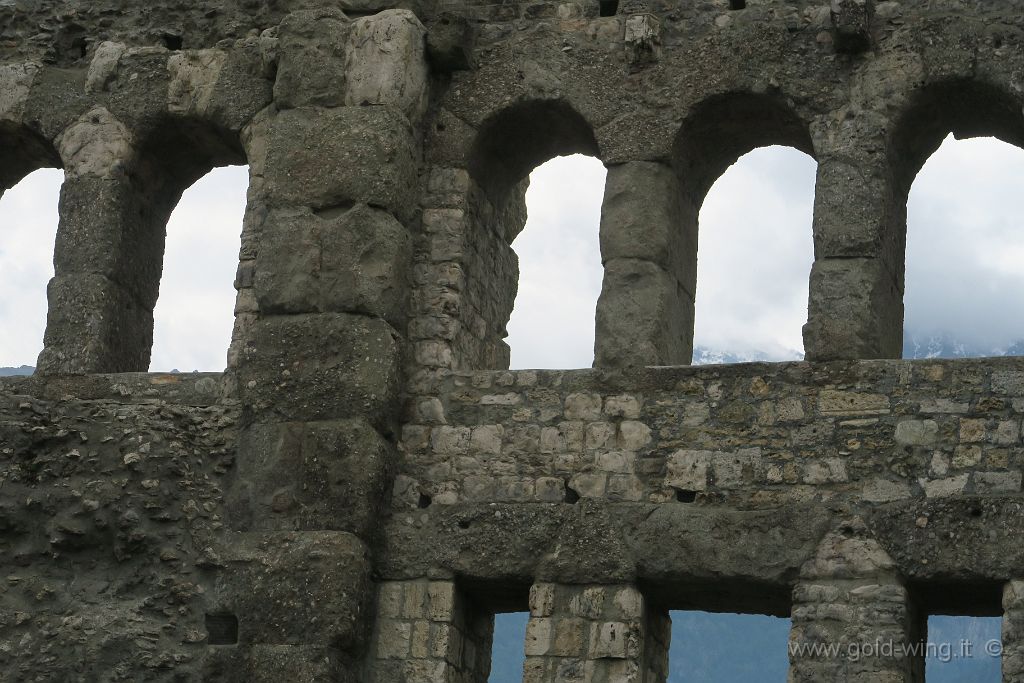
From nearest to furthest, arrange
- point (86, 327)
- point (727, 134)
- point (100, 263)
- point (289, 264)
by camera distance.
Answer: point (289, 264) < point (727, 134) < point (86, 327) < point (100, 263)

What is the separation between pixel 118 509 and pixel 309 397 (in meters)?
1.13

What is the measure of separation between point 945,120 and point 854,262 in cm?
107

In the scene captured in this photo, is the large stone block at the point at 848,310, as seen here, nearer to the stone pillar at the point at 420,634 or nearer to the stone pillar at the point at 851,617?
the stone pillar at the point at 851,617

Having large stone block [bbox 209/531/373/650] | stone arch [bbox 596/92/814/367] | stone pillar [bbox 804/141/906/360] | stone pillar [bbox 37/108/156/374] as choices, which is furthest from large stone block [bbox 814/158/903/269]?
stone pillar [bbox 37/108/156/374]

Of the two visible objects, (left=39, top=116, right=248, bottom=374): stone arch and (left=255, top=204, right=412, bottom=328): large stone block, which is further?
(left=39, top=116, right=248, bottom=374): stone arch

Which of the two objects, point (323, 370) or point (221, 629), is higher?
point (323, 370)

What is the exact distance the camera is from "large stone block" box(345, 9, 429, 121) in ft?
30.9

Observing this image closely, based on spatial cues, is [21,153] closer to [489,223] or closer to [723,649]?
[489,223]

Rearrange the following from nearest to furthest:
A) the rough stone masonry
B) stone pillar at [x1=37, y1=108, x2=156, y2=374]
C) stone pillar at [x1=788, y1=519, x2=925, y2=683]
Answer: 1. stone pillar at [x1=788, y1=519, x2=925, y2=683]
2. the rough stone masonry
3. stone pillar at [x1=37, y1=108, x2=156, y2=374]

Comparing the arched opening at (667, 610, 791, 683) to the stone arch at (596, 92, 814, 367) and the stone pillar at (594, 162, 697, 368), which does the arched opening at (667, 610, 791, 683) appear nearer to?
the stone arch at (596, 92, 814, 367)

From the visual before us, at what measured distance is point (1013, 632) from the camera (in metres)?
7.80

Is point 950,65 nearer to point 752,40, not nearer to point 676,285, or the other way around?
point 752,40

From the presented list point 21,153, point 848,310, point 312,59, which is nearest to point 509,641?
point 21,153

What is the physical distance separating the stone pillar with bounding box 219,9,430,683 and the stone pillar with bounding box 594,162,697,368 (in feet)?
3.51
